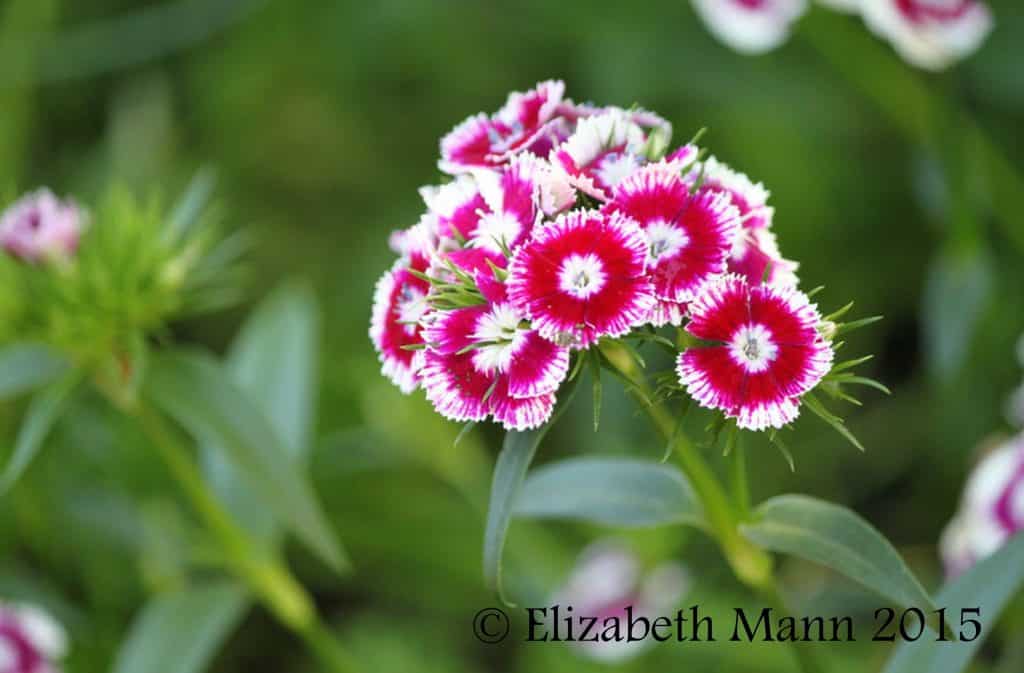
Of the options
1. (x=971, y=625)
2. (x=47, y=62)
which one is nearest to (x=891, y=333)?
(x=971, y=625)

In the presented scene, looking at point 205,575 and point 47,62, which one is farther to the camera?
point 47,62

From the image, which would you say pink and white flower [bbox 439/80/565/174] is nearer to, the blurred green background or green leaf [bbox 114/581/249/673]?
green leaf [bbox 114/581/249/673]

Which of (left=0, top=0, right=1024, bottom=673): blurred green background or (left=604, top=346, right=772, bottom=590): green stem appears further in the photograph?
(left=0, top=0, right=1024, bottom=673): blurred green background

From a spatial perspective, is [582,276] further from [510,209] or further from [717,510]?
[717,510]

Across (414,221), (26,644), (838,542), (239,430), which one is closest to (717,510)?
(838,542)

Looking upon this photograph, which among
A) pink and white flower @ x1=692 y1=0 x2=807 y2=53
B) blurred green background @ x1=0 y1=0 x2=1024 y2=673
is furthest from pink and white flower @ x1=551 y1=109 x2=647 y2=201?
blurred green background @ x1=0 y1=0 x2=1024 y2=673

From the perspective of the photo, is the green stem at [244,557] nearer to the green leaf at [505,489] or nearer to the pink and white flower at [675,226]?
the green leaf at [505,489]

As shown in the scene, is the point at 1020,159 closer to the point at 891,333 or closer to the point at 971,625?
the point at 891,333
